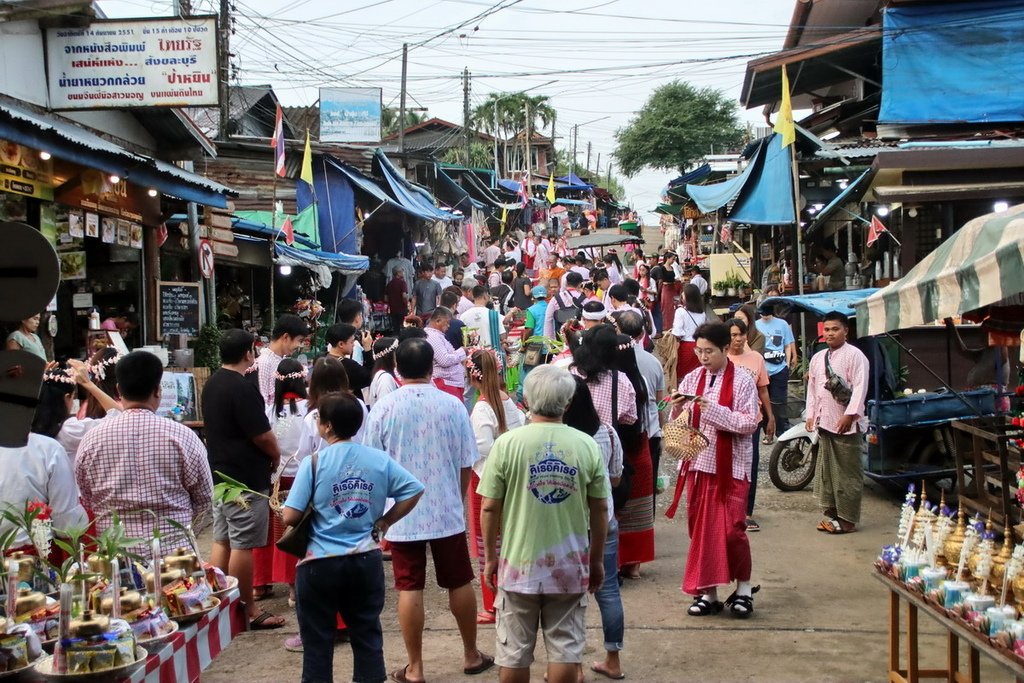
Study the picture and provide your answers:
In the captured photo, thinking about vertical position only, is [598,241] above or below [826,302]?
above

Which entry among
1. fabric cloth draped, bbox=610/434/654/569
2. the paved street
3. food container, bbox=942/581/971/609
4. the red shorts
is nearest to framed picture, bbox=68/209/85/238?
the paved street

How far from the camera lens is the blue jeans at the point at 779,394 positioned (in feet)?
37.0

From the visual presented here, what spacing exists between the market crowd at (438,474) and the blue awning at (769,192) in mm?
6997

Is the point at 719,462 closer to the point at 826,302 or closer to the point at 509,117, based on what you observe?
the point at 826,302

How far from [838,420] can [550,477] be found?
4878 millimetres

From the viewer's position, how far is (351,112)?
2233 cm

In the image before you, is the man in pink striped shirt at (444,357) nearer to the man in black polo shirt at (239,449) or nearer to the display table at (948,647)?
the man in black polo shirt at (239,449)

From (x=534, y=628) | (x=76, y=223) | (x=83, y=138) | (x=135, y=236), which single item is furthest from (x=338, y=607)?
(x=135, y=236)

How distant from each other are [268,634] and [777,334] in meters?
6.83

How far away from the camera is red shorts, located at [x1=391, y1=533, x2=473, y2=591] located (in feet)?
18.0

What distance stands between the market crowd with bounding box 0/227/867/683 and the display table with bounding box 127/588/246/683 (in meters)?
0.32

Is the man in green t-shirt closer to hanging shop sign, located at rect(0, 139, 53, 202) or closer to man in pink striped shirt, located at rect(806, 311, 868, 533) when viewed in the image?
man in pink striped shirt, located at rect(806, 311, 868, 533)

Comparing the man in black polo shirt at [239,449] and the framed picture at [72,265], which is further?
the framed picture at [72,265]

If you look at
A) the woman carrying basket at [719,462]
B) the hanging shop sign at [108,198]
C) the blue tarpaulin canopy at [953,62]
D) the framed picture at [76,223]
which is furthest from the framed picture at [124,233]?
the blue tarpaulin canopy at [953,62]
